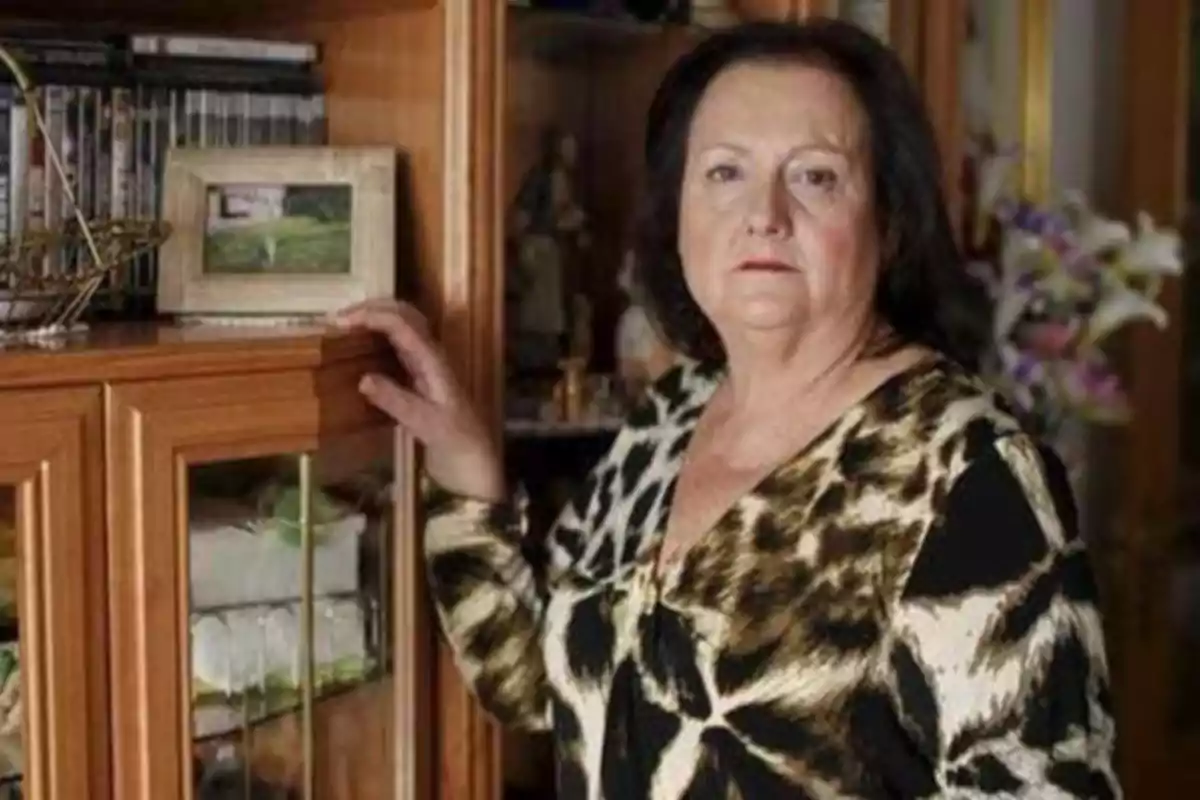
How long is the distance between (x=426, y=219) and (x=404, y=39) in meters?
0.16

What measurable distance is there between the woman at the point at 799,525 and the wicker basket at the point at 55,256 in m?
0.21

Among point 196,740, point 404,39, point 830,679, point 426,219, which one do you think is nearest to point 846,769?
point 830,679

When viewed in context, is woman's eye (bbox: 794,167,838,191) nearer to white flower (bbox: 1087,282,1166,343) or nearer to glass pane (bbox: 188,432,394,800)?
glass pane (bbox: 188,432,394,800)

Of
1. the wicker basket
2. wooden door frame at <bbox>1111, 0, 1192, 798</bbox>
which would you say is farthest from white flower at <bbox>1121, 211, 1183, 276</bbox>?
the wicker basket

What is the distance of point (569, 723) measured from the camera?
5.17 feet

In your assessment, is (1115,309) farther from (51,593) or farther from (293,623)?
(51,593)

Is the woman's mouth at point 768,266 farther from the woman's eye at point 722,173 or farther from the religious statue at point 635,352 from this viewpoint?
the religious statue at point 635,352

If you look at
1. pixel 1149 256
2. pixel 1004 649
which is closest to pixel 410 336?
pixel 1004 649

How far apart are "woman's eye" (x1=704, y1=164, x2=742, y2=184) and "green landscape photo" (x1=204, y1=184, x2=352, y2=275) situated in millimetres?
315

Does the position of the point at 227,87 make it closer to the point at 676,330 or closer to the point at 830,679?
the point at 676,330

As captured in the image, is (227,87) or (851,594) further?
(227,87)

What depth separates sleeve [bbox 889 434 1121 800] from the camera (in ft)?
4.39

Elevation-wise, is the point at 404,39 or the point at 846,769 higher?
the point at 404,39

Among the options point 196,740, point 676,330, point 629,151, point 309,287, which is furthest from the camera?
point 629,151
